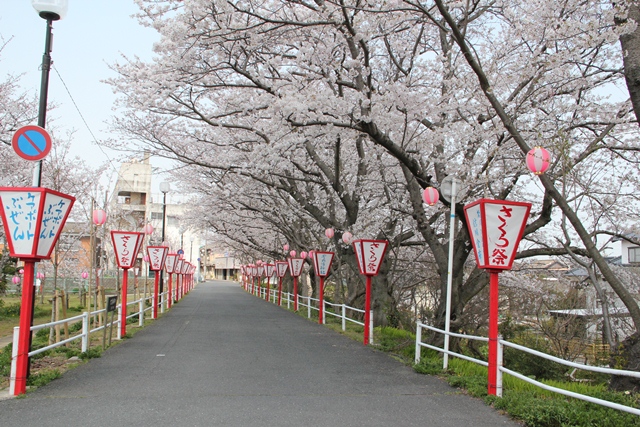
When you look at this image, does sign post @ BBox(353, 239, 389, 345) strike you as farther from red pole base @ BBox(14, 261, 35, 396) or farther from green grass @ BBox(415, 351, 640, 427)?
red pole base @ BBox(14, 261, 35, 396)

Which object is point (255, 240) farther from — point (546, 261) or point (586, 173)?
point (586, 173)

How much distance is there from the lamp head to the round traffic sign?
1.96 m

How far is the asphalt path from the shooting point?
5715 mm

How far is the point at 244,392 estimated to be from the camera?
6988mm

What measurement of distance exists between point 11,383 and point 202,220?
24.9m

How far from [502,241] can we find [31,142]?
20.9 feet

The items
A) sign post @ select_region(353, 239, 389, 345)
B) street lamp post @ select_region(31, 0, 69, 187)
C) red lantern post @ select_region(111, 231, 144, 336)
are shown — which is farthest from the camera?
red lantern post @ select_region(111, 231, 144, 336)

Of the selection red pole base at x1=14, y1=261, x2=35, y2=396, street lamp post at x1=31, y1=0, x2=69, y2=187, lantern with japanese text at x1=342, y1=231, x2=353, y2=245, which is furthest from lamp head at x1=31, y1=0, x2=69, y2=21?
lantern with japanese text at x1=342, y1=231, x2=353, y2=245

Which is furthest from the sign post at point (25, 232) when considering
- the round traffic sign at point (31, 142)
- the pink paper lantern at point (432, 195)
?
the pink paper lantern at point (432, 195)

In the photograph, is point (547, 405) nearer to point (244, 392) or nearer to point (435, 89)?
point (244, 392)

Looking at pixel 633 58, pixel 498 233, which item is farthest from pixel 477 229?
pixel 633 58

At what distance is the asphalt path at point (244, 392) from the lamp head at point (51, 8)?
5.36 meters

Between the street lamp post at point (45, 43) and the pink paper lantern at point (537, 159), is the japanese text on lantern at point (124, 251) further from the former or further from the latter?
the pink paper lantern at point (537, 159)

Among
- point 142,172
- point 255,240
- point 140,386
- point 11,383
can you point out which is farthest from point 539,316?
point 142,172
